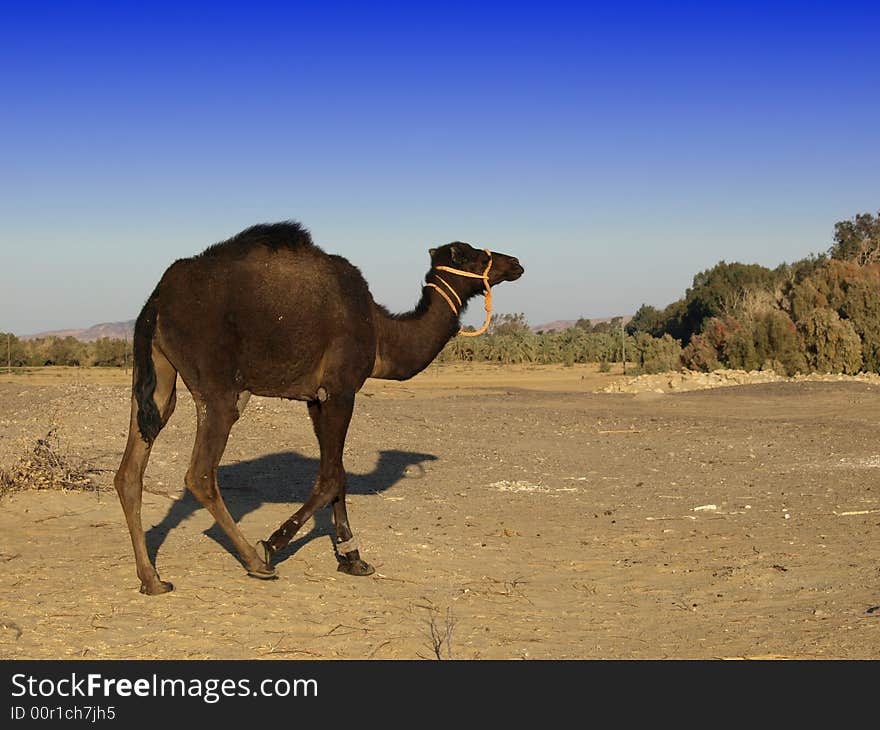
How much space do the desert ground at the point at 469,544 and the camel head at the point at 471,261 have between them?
2651 mm

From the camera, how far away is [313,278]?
825 cm

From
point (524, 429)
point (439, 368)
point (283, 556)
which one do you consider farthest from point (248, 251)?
point (439, 368)

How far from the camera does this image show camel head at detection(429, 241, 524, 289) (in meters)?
9.47

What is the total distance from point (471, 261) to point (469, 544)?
280 cm

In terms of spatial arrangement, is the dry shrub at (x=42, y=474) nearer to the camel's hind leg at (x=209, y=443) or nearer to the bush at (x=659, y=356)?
the camel's hind leg at (x=209, y=443)

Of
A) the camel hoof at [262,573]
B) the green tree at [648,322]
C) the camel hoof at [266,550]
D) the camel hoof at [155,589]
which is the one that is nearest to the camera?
the camel hoof at [155,589]

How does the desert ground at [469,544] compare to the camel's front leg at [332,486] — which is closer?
the desert ground at [469,544]

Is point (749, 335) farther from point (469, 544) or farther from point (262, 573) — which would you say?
point (262, 573)

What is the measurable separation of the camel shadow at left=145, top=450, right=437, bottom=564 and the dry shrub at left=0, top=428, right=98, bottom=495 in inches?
47.6

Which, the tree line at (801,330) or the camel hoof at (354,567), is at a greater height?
the tree line at (801,330)

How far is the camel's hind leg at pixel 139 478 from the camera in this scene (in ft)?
24.1

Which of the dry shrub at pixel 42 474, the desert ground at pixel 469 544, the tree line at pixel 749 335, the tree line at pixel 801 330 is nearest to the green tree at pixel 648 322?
the tree line at pixel 749 335

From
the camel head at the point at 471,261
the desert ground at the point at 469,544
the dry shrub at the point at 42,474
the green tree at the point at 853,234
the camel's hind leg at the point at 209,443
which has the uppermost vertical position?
the green tree at the point at 853,234
